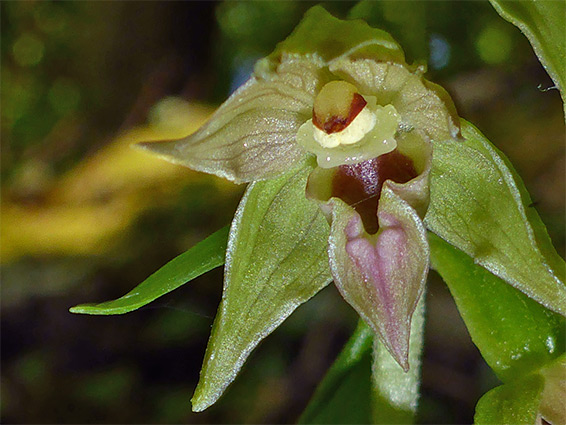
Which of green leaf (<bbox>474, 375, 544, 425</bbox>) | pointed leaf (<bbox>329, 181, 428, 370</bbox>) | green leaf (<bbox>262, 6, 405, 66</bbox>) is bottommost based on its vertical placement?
green leaf (<bbox>474, 375, 544, 425</bbox>)

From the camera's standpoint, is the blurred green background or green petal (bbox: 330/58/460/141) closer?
green petal (bbox: 330/58/460/141)

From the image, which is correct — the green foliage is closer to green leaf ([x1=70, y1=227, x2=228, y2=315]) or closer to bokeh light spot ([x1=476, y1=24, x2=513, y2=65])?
green leaf ([x1=70, y1=227, x2=228, y2=315])

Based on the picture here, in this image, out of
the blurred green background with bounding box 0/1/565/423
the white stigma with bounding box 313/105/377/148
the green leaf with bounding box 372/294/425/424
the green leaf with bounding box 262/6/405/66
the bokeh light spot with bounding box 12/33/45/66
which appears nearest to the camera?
the green leaf with bounding box 262/6/405/66

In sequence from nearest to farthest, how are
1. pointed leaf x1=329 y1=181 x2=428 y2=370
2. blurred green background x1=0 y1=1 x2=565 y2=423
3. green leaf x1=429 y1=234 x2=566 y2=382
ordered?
1. pointed leaf x1=329 y1=181 x2=428 y2=370
2. green leaf x1=429 y1=234 x2=566 y2=382
3. blurred green background x1=0 y1=1 x2=565 y2=423

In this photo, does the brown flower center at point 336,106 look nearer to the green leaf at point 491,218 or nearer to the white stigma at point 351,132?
the white stigma at point 351,132

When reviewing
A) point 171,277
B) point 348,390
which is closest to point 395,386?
point 348,390

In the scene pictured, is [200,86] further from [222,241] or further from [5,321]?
[222,241]

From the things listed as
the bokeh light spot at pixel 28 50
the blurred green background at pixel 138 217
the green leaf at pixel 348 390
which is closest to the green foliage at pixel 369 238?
the green leaf at pixel 348 390

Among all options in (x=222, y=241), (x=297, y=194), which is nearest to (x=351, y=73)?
(x=297, y=194)

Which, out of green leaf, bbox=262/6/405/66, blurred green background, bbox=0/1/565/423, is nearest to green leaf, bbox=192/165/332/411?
green leaf, bbox=262/6/405/66
